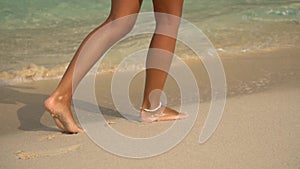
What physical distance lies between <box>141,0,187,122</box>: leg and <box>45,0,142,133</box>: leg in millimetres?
152

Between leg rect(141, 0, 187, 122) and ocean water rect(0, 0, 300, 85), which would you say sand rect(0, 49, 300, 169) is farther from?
ocean water rect(0, 0, 300, 85)

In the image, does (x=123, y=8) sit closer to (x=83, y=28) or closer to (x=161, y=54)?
(x=161, y=54)

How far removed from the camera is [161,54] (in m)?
2.60

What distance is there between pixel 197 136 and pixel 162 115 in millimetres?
341

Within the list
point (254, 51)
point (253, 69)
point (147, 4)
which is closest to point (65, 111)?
point (253, 69)

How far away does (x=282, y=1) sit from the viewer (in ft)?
25.9

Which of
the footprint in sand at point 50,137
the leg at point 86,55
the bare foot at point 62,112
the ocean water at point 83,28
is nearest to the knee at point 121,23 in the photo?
the leg at point 86,55

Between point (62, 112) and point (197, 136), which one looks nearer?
point (197, 136)

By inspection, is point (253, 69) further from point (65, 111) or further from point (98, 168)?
point (98, 168)

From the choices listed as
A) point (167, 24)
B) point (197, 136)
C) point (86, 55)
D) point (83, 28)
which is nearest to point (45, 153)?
point (86, 55)

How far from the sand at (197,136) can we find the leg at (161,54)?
98mm

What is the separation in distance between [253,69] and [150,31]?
229cm

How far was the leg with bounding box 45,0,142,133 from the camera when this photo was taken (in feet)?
8.05

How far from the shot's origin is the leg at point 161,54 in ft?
8.36
